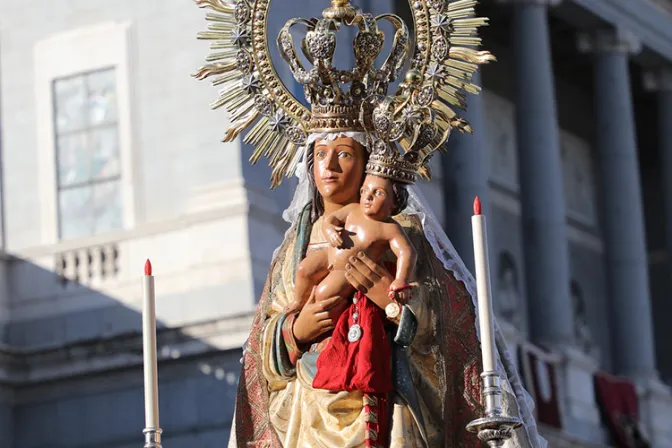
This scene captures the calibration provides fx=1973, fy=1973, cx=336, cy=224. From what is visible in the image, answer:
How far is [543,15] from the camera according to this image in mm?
34594

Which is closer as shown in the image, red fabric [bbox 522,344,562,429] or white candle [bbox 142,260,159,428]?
white candle [bbox 142,260,159,428]

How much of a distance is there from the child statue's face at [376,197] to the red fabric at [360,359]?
39 centimetres

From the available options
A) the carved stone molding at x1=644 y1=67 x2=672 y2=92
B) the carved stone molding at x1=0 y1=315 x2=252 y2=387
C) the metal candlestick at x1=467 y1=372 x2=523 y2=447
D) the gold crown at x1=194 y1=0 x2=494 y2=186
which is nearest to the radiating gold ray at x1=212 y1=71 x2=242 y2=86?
the gold crown at x1=194 y1=0 x2=494 y2=186

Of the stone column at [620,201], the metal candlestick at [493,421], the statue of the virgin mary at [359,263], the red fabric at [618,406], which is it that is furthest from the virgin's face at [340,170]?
the stone column at [620,201]

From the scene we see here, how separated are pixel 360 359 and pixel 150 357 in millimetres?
892

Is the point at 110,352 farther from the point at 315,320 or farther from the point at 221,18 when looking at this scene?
the point at 315,320

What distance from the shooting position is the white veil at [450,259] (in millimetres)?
8570

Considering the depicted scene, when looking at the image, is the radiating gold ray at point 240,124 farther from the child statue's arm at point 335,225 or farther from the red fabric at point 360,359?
the red fabric at point 360,359

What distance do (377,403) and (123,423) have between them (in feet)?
56.5

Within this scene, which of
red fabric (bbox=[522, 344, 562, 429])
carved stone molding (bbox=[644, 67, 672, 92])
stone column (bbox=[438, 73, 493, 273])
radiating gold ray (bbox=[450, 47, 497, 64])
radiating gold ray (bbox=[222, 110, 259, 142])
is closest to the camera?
radiating gold ray (bbox=[450, 47, 497, 64])

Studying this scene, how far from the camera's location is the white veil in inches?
337

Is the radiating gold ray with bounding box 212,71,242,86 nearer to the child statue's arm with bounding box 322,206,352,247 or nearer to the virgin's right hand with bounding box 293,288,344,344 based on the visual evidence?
the child statue's arm with bounding box 322,206,352,247

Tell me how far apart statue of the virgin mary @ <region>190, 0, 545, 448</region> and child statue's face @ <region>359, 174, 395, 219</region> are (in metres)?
0.04

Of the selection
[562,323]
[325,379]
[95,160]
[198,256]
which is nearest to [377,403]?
[325,379]
